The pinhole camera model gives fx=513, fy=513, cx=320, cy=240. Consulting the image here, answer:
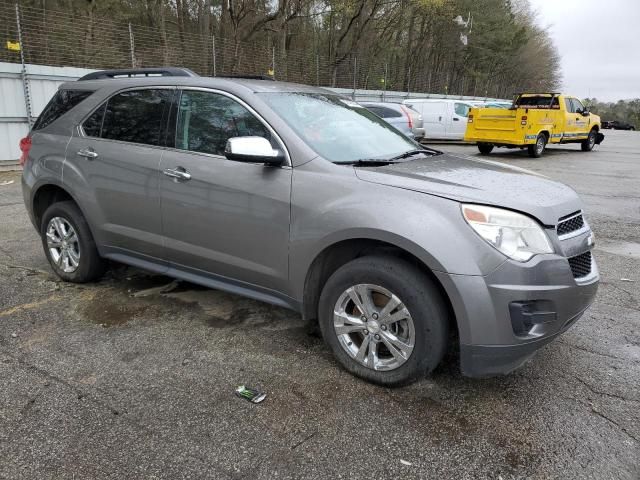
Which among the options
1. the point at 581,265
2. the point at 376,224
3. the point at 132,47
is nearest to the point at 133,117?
the point at 376,224

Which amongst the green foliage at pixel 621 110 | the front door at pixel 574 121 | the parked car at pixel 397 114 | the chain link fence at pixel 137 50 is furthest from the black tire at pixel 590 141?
the green foliage at pixel 621 110

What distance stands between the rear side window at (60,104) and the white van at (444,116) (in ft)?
53.7

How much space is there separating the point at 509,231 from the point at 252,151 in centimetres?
149

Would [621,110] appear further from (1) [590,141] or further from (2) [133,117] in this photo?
(2) [133,117]

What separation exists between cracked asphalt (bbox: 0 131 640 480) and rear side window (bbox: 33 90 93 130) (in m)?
1.54

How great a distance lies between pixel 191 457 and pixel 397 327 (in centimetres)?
124

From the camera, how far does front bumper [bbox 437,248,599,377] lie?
250 cm

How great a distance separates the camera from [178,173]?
352 centimetres

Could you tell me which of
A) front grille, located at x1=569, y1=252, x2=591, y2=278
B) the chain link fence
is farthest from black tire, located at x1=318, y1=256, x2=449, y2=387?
the chain link fence

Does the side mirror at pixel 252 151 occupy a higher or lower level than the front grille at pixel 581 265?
higher

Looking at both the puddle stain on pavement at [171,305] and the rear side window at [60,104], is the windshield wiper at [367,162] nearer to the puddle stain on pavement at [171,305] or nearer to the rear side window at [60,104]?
the puddle stain on pavement at [171,305]

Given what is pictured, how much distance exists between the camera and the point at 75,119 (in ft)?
14.1

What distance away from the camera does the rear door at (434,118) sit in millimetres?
19734

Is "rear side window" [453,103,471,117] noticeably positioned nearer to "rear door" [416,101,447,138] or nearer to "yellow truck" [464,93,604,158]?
"rear door" [416,101,447,138]
